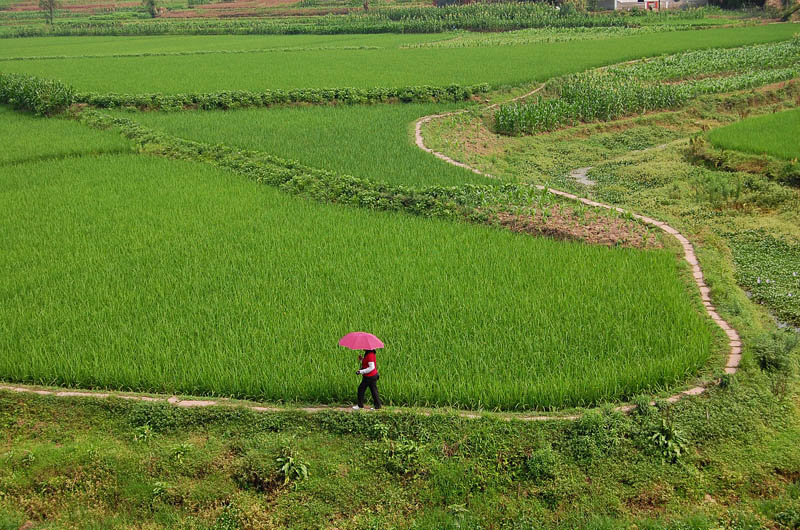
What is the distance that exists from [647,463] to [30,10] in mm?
67736

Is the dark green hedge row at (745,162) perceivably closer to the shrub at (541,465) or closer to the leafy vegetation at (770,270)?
the leafy vegetation at (770,270)

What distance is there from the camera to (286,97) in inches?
672

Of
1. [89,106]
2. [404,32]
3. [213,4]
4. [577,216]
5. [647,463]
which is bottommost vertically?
[647,463]

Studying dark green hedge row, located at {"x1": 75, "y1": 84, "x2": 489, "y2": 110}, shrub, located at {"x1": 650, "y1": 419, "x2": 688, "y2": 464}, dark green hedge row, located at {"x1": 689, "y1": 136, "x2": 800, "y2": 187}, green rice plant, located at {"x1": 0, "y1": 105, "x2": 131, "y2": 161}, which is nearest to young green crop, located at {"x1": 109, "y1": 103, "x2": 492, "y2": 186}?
dark green hedge row, located at {"x1": 75, "y1": 84, "x2": 489, "y2": 110}

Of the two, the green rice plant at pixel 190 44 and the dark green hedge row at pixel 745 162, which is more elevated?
the green rice plant at pixel 190 44

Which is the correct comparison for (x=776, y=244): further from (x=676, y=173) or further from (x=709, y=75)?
(x=709, y=75)

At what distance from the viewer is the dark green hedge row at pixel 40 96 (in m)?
16.6

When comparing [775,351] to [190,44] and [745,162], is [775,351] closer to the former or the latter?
[745,162]

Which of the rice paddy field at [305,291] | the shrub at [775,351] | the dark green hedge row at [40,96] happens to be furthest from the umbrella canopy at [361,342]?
the dark green hedge row at [40,96]

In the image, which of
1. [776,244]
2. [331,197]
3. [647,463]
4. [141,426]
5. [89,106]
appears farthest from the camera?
[89,106]

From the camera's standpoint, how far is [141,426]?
468 centimetres

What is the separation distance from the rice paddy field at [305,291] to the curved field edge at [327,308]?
0.07ft

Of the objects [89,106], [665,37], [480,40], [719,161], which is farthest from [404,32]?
[719,161]

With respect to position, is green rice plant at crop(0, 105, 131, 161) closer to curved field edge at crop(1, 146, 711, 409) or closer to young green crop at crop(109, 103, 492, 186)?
young green crop at crop(109, 103, 492, 186)
